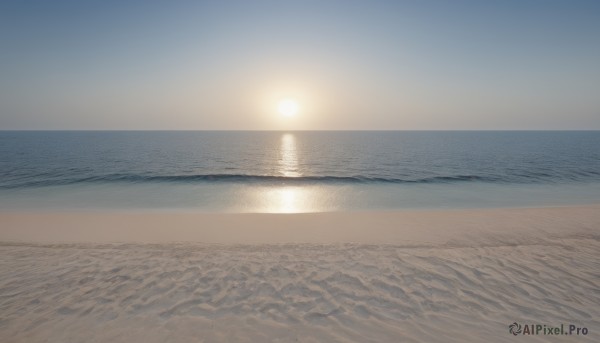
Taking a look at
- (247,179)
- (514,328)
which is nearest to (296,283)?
(514,328)

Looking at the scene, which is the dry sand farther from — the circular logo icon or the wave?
the wave

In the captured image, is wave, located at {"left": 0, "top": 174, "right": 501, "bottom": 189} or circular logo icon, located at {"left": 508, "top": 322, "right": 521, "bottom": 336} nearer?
circular logo icon, located at {"left": 508, "top": 322, "right": 521, "bottom": 336}

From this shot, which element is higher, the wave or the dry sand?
the dry sand

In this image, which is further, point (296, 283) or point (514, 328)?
point (296, 283)

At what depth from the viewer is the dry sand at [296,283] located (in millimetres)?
5896

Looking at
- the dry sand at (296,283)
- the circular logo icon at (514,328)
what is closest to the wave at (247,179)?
the dry sand at (296,283)

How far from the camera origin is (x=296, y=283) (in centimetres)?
769

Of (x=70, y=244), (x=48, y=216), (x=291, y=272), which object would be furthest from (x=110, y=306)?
(x=48, y=216)

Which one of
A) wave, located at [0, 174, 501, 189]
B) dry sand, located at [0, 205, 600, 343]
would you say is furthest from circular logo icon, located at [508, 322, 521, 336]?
wave, located at [0, 174, 501, 189]

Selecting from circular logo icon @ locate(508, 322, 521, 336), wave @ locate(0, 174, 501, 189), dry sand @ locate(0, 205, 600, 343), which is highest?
dry sand @ locate(0, 205, 600, 343)

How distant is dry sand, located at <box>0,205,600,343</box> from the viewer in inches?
232

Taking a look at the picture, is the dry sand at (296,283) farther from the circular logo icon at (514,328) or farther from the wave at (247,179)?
the wave at (247,179)

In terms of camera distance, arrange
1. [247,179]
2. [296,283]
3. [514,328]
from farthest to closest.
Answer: [247,179]
[296,283]
[514,328]

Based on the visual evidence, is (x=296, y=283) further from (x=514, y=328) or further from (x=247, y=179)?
(x=247, y=179)
